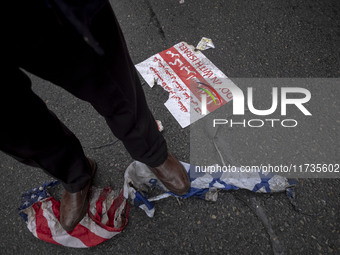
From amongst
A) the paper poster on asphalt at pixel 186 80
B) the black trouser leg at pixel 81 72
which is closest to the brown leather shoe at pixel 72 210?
the black trouser leg at pixel 81 72

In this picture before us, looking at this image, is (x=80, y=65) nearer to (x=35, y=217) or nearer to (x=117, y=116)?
(x=117, y=116)

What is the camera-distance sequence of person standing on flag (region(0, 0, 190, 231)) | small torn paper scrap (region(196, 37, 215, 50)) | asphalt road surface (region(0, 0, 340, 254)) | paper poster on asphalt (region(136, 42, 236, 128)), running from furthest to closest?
small torn paper scrap (region(196, 37, 215, 50)), paper poster on asphalt (region(136, 42, 236, 128)), asphalt road surface (region(0, 0, 340, 254)), person standing on flag (region(0, 0, 190, 231))

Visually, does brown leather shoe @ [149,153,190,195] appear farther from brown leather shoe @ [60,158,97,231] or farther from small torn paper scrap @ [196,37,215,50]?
small torn paper scrap @ [196,37,215,50]

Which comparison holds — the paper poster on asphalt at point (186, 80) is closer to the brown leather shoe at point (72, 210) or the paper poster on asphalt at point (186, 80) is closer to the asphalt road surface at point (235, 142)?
the asphalt road surface at point (235, 142)

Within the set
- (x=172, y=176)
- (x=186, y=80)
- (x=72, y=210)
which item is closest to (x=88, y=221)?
(x=72, y=210)

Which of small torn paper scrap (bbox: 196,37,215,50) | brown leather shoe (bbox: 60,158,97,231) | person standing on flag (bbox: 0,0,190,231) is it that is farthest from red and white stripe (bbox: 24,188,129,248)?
Answer: small torn paper scrap (bbox: 196,37,215,50)

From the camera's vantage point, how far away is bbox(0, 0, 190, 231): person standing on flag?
0.57 metres

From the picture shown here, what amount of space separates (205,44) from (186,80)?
12.6 inches

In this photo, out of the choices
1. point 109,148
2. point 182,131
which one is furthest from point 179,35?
point 109,148

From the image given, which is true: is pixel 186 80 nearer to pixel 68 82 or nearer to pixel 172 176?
pixel 172 176

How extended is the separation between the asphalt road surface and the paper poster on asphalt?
0.19ft

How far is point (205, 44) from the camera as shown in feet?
5.64

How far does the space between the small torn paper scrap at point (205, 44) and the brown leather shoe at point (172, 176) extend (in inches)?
34.3

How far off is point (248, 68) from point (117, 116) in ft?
3.42
